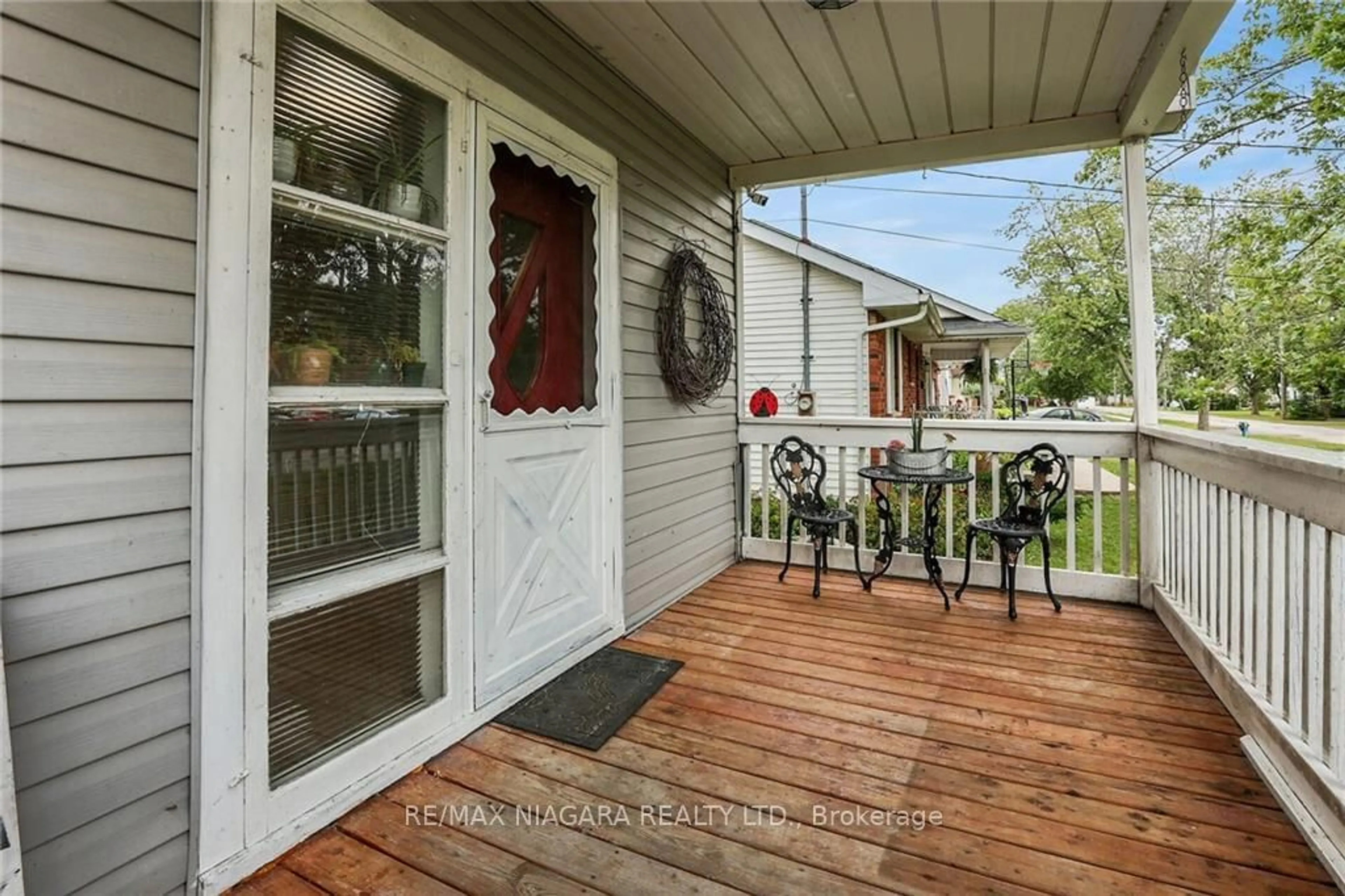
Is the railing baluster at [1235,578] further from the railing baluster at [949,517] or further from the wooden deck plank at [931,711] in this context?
the railing baluster at [949,517]

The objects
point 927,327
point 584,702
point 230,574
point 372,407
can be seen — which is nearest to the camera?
point 230,574

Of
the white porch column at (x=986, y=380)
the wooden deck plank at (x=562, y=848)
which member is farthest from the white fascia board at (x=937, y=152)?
the white porch column at (x=986, y=380)

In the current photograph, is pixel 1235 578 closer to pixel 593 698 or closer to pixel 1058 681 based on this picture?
pixel 1058 681

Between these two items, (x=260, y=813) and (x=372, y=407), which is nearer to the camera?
(x=260, y=813)

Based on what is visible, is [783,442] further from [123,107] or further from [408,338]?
[123,107]

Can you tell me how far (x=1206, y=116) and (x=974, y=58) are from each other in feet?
10.9

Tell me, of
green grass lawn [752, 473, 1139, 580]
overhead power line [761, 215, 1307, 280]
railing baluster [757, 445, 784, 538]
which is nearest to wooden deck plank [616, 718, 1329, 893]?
green grass lawn [752, 473, 1139, 580]

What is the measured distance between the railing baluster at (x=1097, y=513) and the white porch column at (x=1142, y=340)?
0.18m

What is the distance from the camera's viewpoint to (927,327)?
9.36 m

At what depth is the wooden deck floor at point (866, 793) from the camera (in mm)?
1479

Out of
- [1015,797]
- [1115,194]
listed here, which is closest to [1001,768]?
[1015,797]

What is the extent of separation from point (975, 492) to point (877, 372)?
4.85 m

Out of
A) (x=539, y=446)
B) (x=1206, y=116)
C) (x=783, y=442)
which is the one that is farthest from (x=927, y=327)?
(x=539, y=446)

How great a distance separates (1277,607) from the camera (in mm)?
1928
